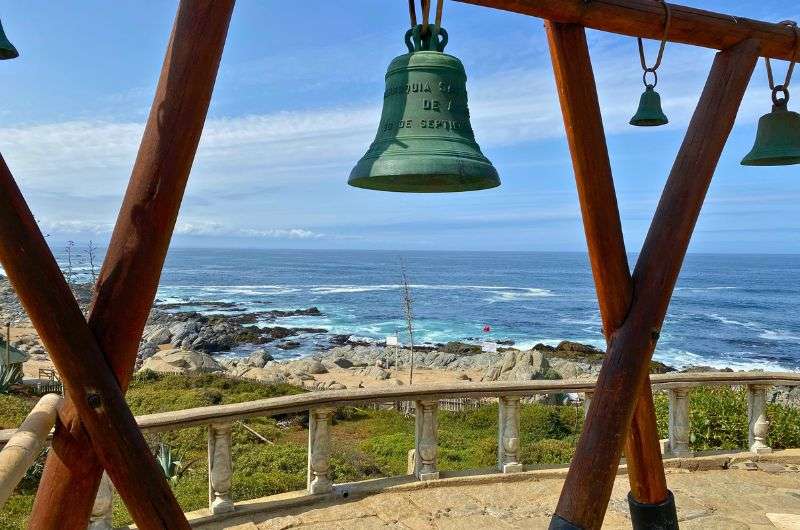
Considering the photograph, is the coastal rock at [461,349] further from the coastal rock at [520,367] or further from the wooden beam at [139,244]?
the wooden beam at [139,244]

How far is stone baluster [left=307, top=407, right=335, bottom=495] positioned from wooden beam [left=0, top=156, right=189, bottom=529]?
2825 millimetres

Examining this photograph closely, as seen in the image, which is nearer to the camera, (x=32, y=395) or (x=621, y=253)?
(x=621, y=253)

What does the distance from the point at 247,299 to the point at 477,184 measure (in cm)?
6496

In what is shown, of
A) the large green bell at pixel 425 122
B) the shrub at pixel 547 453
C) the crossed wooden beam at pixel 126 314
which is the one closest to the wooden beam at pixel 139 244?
the crossed wooden beam at pixel 126 314

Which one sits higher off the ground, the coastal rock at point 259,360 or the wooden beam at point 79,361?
the wooden beam at point 79,361

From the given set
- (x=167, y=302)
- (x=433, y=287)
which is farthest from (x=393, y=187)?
(x=433, y=287)

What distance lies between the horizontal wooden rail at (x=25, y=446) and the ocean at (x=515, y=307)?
3378 centimetres

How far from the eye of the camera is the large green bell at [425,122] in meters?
2.36

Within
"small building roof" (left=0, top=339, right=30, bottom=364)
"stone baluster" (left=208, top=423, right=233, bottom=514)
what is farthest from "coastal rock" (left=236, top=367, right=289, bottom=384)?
"stone baluster" (left=208, top=423, right=233, bottom=514)

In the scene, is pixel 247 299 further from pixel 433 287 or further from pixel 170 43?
pixel 170 43

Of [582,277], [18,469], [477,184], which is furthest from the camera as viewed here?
[582,277]

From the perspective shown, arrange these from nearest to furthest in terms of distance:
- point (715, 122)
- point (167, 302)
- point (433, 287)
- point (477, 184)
→ point (477, 184), point (715, 122), point (167, 302), point (433, 287)

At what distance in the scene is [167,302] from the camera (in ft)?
203

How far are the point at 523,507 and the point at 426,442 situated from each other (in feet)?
2.60
